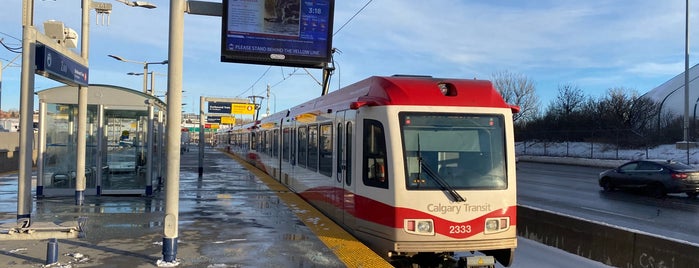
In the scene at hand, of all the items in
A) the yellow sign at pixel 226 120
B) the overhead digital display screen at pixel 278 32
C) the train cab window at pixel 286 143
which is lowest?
the train cab window at pixel 286 143

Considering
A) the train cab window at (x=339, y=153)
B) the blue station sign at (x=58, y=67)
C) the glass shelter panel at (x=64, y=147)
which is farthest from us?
the glass shelter panel at (x=64, y=147)

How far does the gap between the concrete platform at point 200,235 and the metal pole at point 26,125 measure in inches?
24.9

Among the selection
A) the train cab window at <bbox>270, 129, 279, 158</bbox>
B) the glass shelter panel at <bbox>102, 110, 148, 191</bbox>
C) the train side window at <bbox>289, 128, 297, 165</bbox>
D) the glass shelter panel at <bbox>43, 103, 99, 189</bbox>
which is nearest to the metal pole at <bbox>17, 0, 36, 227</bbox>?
the glass shelter panel at <bbox>43, 103, 99, 189</bbox>

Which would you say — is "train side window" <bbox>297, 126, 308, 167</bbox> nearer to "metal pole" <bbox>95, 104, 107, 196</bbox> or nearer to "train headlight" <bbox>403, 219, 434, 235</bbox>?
"metal pole" <bbox>95, 104, 107, 196</bbox>

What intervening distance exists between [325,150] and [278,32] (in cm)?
320

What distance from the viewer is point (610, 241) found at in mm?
8602

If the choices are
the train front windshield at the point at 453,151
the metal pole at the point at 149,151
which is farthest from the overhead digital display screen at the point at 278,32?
the train front windshield at the point at 453,151

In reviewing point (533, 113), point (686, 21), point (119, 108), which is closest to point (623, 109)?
point (533, 113)

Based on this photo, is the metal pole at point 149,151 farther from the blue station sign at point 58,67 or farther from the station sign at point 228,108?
the station sign at point 228,108

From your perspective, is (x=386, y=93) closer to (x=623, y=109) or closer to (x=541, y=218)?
(x=541, y=218)

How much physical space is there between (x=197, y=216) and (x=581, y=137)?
44.0m

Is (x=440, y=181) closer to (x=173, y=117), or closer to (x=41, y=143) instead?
(x=173, y=117)

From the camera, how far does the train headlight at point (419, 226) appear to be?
665cm

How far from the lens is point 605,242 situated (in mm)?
8688
